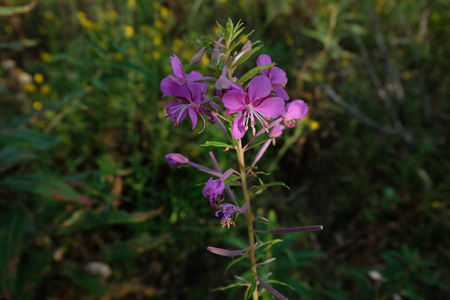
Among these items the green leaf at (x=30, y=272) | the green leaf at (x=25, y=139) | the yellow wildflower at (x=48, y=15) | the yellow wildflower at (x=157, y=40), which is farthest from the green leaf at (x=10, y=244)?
the yellow wildflower at (x=48, y=15)

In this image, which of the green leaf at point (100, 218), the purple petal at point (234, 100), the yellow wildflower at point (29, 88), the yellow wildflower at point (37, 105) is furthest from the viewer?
the yellow wildflower at point (29, 88)

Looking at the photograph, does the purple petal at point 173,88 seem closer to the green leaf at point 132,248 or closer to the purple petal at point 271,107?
the purple petal at point 271,107

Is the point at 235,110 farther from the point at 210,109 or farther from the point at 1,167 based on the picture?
the point at 1,167

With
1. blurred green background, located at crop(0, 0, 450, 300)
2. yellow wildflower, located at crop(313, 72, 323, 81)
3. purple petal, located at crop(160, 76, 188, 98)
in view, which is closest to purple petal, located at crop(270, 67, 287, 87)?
purple petal, located at crop(160, 76, 188, 98)

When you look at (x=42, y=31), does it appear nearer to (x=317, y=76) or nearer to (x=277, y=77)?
(x=317, y=76)

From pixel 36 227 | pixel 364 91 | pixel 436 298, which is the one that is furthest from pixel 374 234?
pixel 36 227

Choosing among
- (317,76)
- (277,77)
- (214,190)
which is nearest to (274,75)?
(277,77)

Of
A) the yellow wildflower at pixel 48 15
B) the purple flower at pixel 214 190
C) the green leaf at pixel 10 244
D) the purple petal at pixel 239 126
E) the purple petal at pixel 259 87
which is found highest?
the yellow wildflower at pixel 48 15
